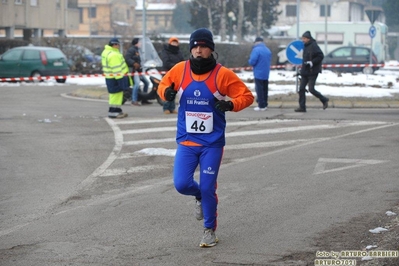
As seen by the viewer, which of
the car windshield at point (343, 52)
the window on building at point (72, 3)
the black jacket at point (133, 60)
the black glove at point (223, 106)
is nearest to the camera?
the black glove at point (223, 106)

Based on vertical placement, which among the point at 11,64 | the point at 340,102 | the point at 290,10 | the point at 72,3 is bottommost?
the point at 340,102

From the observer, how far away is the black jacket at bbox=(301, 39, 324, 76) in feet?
62.2

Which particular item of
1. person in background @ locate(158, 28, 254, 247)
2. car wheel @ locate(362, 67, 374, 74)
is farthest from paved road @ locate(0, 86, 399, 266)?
car wheel @ locate(362, 67, 374, 74)

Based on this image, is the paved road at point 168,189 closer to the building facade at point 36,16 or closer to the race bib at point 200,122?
the race bib at point 200,122

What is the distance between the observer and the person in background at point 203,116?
7.03 meters

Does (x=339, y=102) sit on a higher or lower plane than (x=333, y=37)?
lower

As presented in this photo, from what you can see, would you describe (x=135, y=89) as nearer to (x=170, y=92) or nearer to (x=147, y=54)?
(x=147, y=54)

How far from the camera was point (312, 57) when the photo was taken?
1902cm

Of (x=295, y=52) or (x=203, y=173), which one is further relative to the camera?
(x=295, y=52)

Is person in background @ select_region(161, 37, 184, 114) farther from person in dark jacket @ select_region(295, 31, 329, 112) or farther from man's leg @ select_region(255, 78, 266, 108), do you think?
person in dark jacket @ select_region(295, 31, 329, 112)

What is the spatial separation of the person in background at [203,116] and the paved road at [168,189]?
46 centimetres

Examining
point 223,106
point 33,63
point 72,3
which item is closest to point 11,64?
point 33,63

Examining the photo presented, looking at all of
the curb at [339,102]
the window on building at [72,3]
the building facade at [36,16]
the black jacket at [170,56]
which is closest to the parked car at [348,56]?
the building facade at [36,16]

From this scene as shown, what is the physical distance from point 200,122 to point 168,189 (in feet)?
9.14
